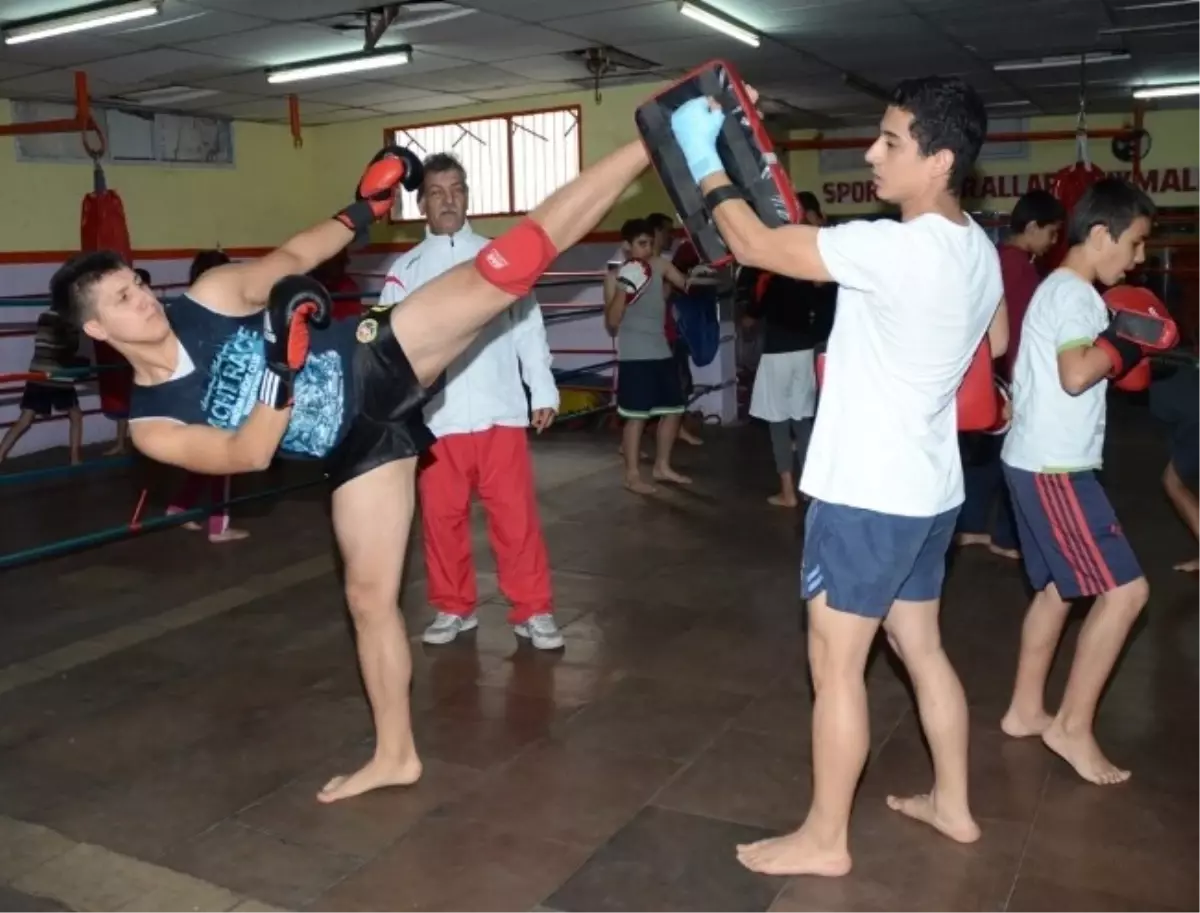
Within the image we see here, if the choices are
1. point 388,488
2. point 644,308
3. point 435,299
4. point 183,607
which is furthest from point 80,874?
point 644,308

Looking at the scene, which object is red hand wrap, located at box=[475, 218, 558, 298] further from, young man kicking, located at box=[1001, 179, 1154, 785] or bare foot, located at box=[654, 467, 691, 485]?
bare foot, located at box=[654, 467, 691, 485]

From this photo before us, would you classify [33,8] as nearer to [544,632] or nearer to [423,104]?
[423,104]

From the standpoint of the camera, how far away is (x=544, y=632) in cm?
384

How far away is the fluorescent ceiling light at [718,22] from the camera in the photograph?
6.20 metres

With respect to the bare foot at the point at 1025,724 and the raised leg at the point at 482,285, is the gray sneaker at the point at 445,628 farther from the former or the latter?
the bare foot at the point at 1025,724

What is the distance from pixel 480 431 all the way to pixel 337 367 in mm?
1195

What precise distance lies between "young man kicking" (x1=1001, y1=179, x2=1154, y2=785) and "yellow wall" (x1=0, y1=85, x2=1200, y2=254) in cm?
630

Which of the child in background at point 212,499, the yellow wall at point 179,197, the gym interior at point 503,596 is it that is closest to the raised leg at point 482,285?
the gym interior at point 503,596

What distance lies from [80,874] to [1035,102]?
32.3 ft

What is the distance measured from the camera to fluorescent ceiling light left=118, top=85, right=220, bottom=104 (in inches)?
330

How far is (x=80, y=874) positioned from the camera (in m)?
2.52

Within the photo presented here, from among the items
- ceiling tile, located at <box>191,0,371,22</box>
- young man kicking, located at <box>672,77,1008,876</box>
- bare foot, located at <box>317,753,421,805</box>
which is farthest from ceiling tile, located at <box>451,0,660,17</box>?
bare foot, located at <box>317,753,421,805</box>

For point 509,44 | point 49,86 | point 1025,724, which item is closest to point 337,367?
point 1025,724

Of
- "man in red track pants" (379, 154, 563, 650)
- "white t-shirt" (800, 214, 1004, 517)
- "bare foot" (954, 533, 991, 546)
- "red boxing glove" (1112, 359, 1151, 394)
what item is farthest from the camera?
"bare foot" (954, 533, 991, 546)
